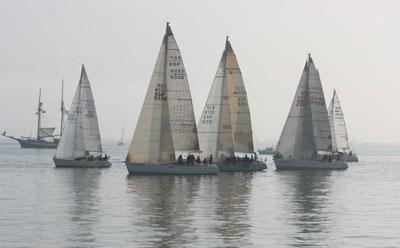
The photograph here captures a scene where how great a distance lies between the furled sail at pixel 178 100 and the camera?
80.2 meters

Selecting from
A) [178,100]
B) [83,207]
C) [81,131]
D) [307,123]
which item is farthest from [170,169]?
[83,207]

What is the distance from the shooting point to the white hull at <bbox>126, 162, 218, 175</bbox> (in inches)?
3125

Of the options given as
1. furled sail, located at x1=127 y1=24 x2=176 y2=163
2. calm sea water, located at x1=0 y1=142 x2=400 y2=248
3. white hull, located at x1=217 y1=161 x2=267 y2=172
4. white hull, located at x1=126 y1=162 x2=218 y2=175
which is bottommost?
calm sea water, located at x1=0 y1=142 x2=400 y2=248

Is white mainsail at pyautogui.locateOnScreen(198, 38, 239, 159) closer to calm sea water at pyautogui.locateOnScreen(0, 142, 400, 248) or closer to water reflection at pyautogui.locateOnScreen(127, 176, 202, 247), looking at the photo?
water reflection at pyautogui.locateOnScreen(127, 176, 202, 247)

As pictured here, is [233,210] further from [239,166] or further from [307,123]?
[307,123]

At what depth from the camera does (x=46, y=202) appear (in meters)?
53.1

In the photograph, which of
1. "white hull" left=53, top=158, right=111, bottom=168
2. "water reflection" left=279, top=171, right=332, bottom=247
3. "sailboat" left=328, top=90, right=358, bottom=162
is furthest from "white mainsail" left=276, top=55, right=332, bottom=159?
"sailboat" left=328, top=90, right=358, bottom=162

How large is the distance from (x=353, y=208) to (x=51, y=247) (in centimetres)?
2448

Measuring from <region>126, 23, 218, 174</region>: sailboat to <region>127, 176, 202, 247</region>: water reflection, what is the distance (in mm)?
1883

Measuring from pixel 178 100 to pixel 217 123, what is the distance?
10822mm

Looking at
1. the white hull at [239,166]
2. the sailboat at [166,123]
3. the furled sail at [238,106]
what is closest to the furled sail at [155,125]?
the sailboat at [166,123]

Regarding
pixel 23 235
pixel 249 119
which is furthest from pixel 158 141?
pixel 23 235

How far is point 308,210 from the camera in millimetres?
48844

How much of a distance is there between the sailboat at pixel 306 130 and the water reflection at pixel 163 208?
77.8 ft
